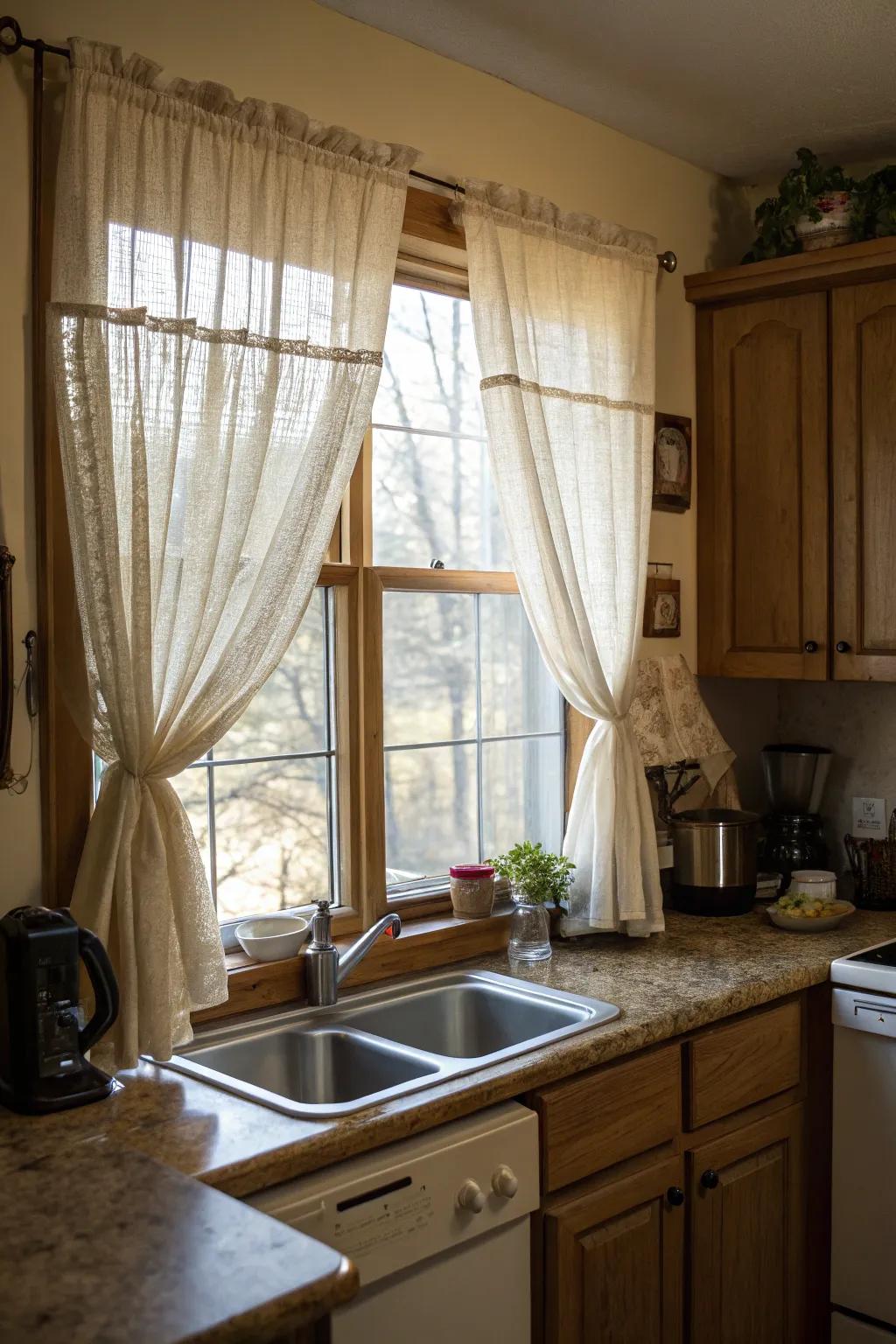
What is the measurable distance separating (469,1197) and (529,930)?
0.79 m

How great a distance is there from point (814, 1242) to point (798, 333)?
2.10m

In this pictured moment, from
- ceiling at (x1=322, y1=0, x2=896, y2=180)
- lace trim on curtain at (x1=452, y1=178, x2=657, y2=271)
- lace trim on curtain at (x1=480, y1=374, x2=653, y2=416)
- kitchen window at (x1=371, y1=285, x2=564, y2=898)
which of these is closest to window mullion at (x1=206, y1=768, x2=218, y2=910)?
kitchen window at (x1=371, y1=285, x2=564, y2=898)

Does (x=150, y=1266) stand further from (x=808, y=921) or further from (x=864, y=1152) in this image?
(x=808, y=921)

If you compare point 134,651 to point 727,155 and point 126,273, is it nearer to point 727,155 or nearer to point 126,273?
point 126,273

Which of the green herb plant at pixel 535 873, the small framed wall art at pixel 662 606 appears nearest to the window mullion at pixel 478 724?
the green herb plant at pixel 535 873

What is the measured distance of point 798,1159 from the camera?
8.27ft

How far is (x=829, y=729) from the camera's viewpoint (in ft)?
11.1

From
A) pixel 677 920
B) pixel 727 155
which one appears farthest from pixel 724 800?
pixel 727 155

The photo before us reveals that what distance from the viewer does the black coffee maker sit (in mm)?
1680

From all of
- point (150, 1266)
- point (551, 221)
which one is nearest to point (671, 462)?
point (551, 221)

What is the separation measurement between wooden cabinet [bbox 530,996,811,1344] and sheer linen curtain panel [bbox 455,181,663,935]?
1.40 feet

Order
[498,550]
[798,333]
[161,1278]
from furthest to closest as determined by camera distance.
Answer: [798,333], [498,550], [161,1278]

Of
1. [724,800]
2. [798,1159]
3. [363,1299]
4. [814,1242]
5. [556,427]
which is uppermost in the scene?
[556,427]

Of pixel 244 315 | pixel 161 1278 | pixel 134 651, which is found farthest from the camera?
pixel 244 315
